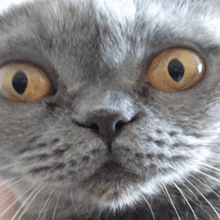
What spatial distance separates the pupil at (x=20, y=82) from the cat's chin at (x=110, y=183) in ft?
0.94

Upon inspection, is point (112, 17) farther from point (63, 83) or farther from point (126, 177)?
point (126, 177)

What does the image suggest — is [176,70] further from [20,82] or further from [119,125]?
[20,82]

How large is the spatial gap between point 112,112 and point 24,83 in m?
0.25

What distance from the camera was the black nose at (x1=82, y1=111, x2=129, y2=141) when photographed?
60cm

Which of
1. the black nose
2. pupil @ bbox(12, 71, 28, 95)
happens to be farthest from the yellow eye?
the black nose

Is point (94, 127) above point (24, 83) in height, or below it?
below

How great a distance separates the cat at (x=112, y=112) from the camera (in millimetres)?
615

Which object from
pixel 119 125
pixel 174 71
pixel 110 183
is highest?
pixel 174 71

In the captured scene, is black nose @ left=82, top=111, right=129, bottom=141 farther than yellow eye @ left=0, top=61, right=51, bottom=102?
No

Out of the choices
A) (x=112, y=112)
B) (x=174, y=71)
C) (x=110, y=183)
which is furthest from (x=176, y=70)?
(x=110, y=183)

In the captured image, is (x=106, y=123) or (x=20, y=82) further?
(x=20, y=82)

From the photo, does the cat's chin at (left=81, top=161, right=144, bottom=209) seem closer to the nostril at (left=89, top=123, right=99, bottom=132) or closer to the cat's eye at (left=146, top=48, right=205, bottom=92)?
the nostril at (left=89, top=123, right=99, bottom=132)

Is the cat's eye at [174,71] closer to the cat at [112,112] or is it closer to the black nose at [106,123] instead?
the cat at [112,112]

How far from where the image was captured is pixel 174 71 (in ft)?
2.26
